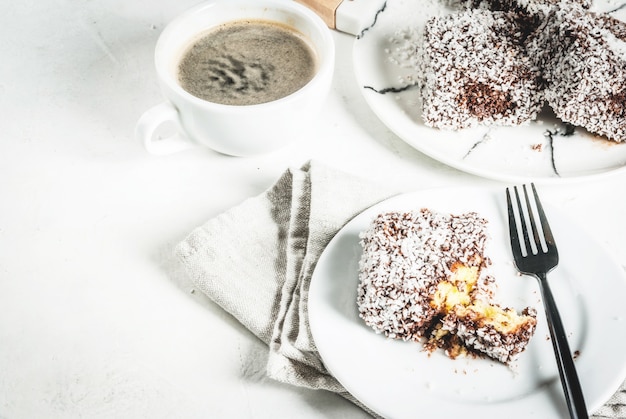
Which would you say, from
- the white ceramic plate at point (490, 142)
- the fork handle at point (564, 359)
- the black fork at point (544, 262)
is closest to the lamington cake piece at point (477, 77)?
the white ceramic plate at point (490, 142)

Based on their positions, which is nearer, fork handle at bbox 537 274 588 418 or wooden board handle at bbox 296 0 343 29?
fork handle at bbox 537 274 588 418

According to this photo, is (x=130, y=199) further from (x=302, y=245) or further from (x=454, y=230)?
(x=454, y=230)

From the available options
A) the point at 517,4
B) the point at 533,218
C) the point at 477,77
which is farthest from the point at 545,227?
the point at 517,4

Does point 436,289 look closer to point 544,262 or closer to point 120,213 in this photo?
point 544,262

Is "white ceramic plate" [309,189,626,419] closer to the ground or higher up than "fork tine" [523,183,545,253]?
closer to the ground

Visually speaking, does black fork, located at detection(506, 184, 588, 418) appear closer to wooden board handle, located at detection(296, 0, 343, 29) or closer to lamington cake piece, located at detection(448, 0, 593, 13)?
lamington cake piece, located at detection(448, 0, 593, 13)

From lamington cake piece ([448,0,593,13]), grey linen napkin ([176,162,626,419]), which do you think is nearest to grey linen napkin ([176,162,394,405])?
grey linen napkin ([176,162,626,419])

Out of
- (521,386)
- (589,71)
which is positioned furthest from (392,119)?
(521,386)
